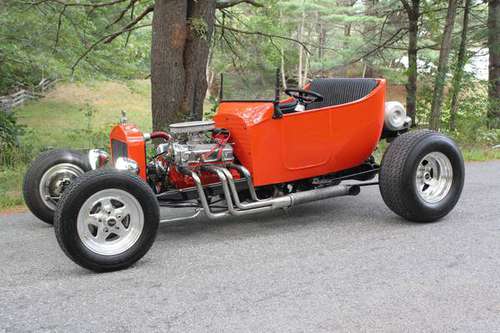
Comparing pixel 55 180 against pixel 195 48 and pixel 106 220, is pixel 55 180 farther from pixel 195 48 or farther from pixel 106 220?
pixel 195 48

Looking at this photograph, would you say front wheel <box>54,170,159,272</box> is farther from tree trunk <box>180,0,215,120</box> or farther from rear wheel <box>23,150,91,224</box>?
tree trunk <box>180,0,215,120</box>

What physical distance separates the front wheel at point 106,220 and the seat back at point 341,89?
2368 mm

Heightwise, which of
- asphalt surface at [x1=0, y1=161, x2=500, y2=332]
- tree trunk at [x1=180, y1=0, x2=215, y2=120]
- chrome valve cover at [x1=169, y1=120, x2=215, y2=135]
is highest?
tree trunk at [x1=180, y1=0, x2=215, y2=120]

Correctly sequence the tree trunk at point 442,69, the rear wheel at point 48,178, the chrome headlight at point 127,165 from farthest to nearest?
the tree trunk at point 442,69 → the rear wheel at point 48,178 → the chrome headlight at point 127,165

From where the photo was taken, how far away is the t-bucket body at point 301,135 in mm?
4906

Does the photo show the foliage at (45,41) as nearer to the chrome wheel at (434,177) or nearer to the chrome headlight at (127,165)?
the chrome headlight at (127,165)

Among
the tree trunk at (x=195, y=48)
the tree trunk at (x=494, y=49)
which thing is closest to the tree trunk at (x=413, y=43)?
the tree trunk at (x=494, y=49)

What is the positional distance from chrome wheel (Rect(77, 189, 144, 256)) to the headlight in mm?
2991

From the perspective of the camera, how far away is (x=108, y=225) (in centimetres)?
398

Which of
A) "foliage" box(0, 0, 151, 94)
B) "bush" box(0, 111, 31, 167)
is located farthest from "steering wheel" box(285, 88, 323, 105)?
"foliage" box(0, 0, 151, 94)

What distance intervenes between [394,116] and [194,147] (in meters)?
2.29

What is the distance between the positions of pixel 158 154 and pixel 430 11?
10.6 m

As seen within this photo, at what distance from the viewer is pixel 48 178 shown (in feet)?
16.8

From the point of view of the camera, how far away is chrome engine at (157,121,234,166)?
4.74 meters
